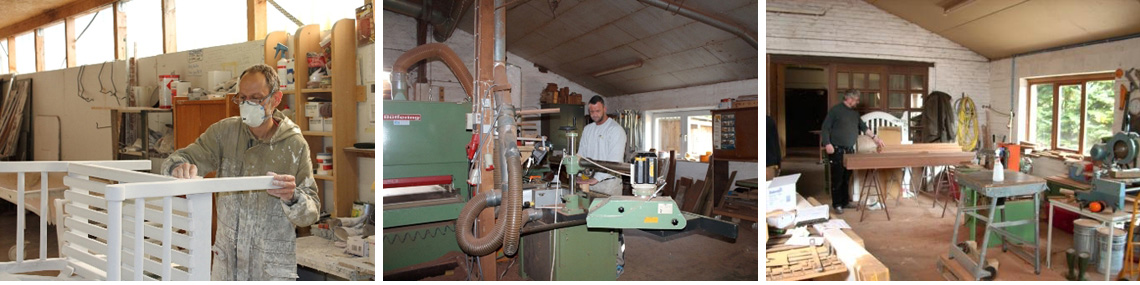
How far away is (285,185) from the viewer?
193 centimetres

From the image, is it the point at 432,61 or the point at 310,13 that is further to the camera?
the point at 310,13

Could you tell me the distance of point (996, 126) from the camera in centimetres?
455

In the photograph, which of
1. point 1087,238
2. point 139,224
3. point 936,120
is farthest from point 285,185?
point 1087,238

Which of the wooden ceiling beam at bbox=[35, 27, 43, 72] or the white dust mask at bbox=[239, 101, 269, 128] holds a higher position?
the wooden ceiling beam at bbox=[35, 27, 43, 72]

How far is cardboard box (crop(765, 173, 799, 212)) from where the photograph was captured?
271cm

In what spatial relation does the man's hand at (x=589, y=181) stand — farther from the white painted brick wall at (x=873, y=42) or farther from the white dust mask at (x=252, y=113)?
the white dust mask at (x=252, y=113)

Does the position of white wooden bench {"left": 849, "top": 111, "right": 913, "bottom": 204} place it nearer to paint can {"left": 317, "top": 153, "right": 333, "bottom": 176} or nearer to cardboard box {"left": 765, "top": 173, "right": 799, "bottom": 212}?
cardboard box {"left": 765, "top": 173, "right": 799, "bottom": 212}

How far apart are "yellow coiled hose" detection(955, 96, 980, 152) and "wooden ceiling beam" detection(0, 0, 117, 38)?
8.06 m

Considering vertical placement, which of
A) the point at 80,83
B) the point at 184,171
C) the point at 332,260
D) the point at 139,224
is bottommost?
the point at 332,260

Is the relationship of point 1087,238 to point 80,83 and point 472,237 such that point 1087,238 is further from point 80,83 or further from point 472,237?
point 80,83

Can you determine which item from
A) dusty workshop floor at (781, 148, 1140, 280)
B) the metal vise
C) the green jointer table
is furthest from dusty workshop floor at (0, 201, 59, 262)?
the metal vise

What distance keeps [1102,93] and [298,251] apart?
5.48m

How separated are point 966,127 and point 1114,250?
1.18 metres

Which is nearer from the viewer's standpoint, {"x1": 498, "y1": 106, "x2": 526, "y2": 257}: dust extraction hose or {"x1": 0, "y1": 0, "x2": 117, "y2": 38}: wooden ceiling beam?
{"x1": 498, "y1": 106, "x2": 526, "y2": 257}: dust extraction hose
